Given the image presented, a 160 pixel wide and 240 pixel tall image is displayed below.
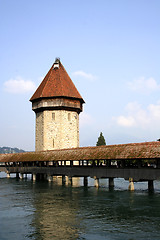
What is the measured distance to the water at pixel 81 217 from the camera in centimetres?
1104

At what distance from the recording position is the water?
36.2 ft

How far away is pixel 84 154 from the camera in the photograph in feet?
83.2

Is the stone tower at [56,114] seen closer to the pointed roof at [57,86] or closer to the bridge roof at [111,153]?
the pointed roof at [57,86]

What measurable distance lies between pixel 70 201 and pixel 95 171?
6.29m

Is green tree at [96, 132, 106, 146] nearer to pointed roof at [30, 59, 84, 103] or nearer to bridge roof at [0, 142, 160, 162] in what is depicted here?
pointed roof at [30, 59, 84, 103]

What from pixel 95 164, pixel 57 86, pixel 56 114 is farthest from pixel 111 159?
pixel 57 86

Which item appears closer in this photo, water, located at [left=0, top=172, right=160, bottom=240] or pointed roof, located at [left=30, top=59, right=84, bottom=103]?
water, located at [left=0, top=172, right=160, bottom=240]

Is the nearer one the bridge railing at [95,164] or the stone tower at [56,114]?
the bridge railing at [95,164]

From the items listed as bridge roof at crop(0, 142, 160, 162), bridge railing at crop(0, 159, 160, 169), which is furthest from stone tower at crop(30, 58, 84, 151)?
bridge roof at crop(0, 142, 160, 162)

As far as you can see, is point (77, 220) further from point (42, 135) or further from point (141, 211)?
point (42, 135)

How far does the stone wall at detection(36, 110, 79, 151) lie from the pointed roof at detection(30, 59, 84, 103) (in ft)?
7.26

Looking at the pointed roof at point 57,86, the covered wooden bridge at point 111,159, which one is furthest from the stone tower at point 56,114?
the covered wooden bridge at point 111,159

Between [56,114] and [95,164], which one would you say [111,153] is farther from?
[56,114]

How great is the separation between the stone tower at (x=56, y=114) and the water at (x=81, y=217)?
61.0ft
